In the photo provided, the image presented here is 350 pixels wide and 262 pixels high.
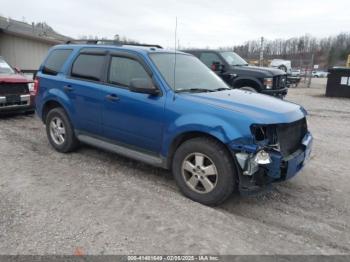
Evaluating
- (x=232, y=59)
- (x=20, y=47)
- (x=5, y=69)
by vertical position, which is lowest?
(x=5, y=69)

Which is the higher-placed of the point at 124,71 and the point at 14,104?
the point at 124,71

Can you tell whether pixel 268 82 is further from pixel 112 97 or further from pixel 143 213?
pixel 143 213

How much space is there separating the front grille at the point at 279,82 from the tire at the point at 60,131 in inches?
266

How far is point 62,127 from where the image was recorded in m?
6.04

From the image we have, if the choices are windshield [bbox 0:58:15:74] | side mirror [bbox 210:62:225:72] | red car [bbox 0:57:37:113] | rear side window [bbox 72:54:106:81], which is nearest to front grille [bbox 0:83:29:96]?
red car [bbox 0:57:37:113]

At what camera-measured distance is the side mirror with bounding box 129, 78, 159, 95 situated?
4.53 m

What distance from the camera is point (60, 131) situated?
608 centimetres

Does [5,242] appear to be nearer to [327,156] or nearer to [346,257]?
[346,257]

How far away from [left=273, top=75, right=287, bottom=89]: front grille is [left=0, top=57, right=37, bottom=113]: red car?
690cm

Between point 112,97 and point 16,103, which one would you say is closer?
point 112,97

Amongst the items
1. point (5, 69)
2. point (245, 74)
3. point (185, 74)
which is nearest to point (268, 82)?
point (245, 74)

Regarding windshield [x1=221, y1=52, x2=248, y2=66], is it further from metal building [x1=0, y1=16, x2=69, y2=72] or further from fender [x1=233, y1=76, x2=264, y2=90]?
metal building [x1=0, y1=16, x2=69, y2=72]

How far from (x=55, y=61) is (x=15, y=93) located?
128 inches

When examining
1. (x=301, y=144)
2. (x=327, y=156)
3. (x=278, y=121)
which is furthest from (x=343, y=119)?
(x=278, y=121)
